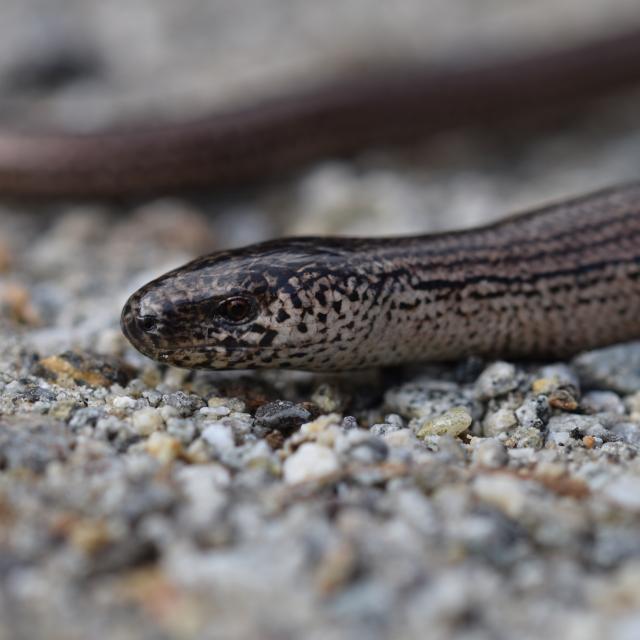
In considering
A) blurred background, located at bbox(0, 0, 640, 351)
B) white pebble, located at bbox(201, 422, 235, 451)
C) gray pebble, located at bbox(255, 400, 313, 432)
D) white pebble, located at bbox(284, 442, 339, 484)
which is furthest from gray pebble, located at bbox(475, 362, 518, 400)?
blurred background, located at bbox(0, 0, 640, 351)

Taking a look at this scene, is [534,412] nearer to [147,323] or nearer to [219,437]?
[219,437]

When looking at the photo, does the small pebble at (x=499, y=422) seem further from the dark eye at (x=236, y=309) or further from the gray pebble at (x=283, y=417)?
the dark eye at (x=236, y=309)

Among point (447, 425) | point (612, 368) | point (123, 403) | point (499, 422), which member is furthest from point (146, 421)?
point (612, 368)

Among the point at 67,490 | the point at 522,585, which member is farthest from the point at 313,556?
the point at 67,490

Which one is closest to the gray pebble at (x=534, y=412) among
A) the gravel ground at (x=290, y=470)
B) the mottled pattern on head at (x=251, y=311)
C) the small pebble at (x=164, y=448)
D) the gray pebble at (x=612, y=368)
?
the gravel ground at (x=290, y=470)

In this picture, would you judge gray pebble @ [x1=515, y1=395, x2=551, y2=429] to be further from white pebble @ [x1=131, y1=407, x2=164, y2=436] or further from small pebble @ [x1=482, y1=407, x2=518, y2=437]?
white pebble @ [x1=131, y1=407, x2=164, y2=436]

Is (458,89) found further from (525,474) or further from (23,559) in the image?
(23,559)
